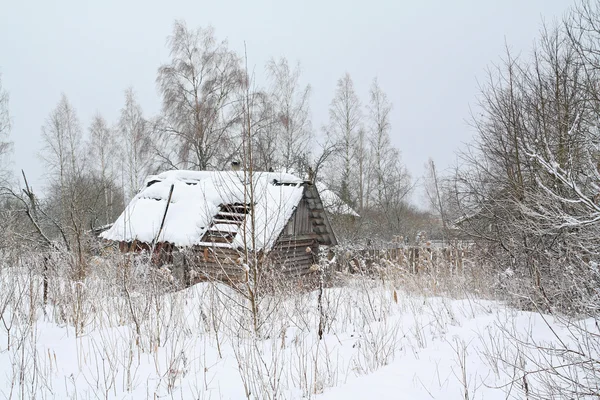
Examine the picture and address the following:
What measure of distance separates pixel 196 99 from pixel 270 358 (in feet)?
56.0

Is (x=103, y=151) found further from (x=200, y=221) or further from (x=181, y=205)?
(x=200, y=221)

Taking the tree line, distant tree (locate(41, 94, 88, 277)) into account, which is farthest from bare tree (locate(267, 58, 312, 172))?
distant tree (locate(41, 94, 88, 277))

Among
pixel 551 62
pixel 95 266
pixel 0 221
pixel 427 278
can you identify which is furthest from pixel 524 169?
pixel 0 221

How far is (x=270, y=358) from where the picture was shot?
4094mm

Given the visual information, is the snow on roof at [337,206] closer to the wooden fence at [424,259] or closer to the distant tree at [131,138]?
the wooden fence at [424,259]

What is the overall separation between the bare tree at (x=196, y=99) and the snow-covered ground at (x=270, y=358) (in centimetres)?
1349

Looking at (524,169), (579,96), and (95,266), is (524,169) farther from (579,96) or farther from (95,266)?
(95,266)

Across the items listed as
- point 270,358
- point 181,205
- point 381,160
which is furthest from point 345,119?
point 270,358

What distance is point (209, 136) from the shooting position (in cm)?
1909

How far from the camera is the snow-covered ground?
127 inches

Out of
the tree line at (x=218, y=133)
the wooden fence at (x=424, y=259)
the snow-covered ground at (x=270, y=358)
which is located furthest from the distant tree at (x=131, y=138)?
the snow-covered ground at (x=270, y=358)

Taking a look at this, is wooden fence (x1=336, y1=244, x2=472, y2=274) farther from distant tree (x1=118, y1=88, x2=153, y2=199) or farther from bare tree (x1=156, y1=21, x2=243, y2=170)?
distant tree (x1=118, y1=88, x2=153, y2=199)

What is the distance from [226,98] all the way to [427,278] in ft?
48.1

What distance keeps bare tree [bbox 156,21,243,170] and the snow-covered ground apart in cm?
1349
